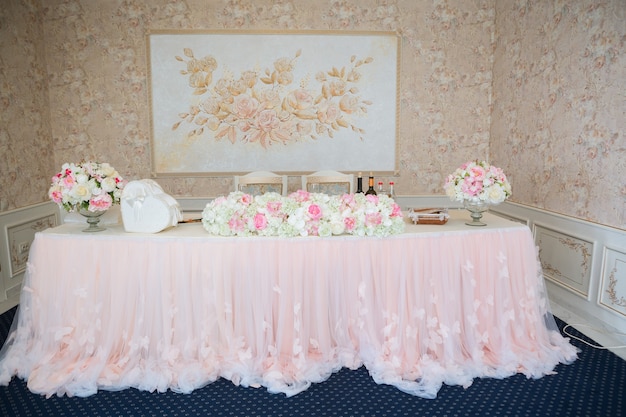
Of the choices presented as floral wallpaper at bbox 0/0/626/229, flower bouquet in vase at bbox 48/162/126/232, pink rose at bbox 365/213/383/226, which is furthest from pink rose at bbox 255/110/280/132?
pink rose at bbox 365/213/383/226

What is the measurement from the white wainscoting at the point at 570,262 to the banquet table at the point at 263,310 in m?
0.74

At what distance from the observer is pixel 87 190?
2549 millimetres

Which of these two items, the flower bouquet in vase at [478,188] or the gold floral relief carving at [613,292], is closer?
the flower bouquet in vase at [478,188]

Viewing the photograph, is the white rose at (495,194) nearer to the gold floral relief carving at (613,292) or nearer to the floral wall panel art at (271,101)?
the gold floral relief carving at (613,292)

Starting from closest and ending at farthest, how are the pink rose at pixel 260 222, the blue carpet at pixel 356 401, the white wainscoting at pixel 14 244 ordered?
the blue carpet at pixel 356 401, the pink rose at pixel 260 222, the white wainscoting at pixel 14 244

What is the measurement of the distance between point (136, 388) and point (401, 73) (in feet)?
13.0

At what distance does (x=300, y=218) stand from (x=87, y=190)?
129cm

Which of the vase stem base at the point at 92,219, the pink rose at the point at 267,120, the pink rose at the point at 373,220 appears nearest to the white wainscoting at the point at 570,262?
the vase stem base at the point at 92,219

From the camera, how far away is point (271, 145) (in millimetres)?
4738

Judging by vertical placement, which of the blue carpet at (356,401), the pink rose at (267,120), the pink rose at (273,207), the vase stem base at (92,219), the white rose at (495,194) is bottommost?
the blue carpet at (356,401)

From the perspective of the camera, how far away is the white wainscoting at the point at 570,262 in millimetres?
3111

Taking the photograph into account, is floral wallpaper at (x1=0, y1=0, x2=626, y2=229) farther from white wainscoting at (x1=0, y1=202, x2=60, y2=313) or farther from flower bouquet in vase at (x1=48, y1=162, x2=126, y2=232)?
flower bouquet in vase at (x1=48, y1=162, x2=126, y2=232)

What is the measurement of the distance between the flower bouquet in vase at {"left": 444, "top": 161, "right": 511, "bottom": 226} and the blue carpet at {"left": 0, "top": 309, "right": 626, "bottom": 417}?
3.44 ft

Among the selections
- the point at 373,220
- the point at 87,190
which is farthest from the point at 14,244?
the point at 373,220
